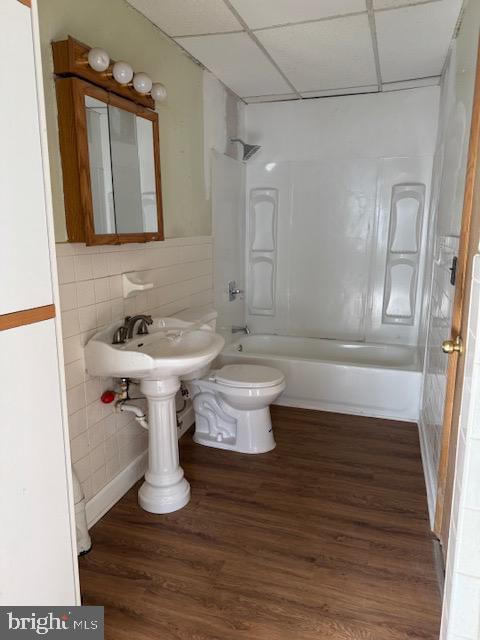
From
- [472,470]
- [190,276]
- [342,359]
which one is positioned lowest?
[342,359]

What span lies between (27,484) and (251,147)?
10.4 ft

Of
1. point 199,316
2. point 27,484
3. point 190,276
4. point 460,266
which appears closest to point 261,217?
point 190,276

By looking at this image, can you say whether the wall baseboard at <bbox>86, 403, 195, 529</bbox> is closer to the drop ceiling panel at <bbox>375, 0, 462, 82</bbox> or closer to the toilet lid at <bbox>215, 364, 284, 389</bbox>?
the toilet lid at <bbox>215, 364, 284, 389</bbox>

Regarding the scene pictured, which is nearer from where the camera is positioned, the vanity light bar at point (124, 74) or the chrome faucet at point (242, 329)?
the vanity light bar at point (124, 74)

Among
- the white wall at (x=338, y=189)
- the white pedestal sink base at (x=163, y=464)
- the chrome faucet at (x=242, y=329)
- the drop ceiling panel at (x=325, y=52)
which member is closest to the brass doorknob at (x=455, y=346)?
the white pedestal sink base at (x=163, y=464)

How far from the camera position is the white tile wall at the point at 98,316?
6.14 feet

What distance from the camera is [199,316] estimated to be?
8.82ft

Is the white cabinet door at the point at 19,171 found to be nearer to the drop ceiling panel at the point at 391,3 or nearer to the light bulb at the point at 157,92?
the light bulb at the point at 157,92

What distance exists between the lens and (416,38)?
248 cm

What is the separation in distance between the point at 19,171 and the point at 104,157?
99 cm

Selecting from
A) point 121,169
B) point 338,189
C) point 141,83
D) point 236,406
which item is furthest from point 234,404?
point 338,189

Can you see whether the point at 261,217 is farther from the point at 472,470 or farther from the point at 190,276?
the point at 472,470

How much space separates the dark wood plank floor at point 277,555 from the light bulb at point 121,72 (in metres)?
1.96

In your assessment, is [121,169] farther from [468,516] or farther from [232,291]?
[468,516]
